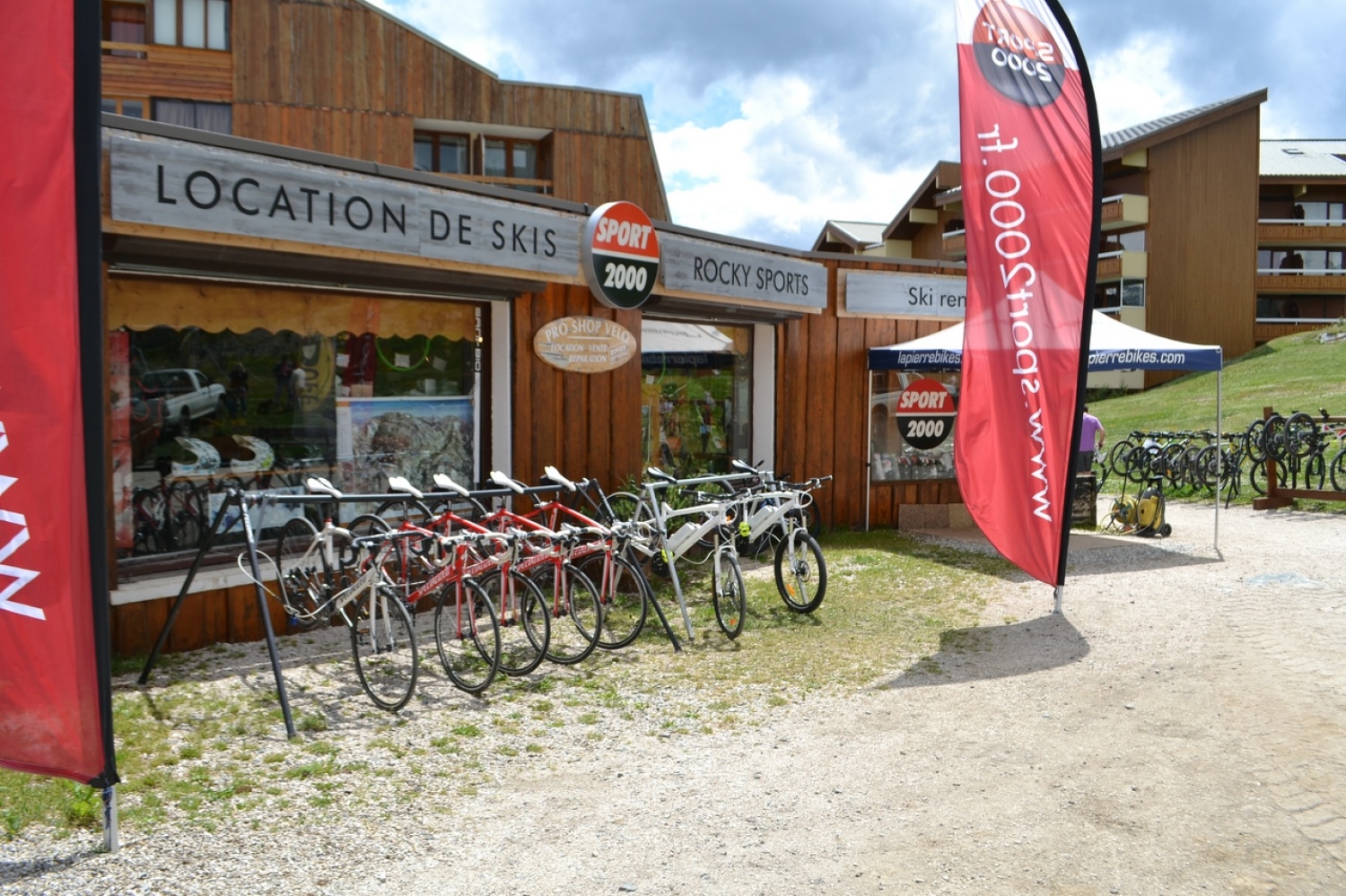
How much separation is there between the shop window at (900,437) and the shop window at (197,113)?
1522cm

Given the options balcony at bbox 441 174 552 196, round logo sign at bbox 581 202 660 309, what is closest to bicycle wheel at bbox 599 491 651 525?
round logo sign at bbox 581 202 660 309

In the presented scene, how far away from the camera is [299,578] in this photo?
6.96m

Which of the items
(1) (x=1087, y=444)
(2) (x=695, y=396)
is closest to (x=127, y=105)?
(2) (x=695, y=396)

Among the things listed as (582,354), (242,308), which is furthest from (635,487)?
(242,308)

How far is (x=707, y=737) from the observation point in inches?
222

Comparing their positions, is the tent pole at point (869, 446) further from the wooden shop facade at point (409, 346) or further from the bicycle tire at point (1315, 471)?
the bicycle tire at point (1315, 471)

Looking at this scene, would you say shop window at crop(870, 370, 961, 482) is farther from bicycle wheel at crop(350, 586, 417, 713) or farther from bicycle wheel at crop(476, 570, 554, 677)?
bicycle wheel at crop(350, 586, 417, 713)

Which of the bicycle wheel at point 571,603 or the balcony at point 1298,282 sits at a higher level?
the balcony at point 1298,282

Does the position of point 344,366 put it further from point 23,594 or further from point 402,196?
point 23,594

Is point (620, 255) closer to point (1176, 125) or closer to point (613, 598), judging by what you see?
point (613, 598)

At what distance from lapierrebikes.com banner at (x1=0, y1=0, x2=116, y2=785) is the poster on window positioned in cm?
458

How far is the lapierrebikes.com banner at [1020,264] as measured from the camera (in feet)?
25.8

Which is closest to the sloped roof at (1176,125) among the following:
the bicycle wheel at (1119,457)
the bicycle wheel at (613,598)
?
the bicycle wheel at (1119,457)

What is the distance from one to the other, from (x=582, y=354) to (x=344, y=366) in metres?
2.06
